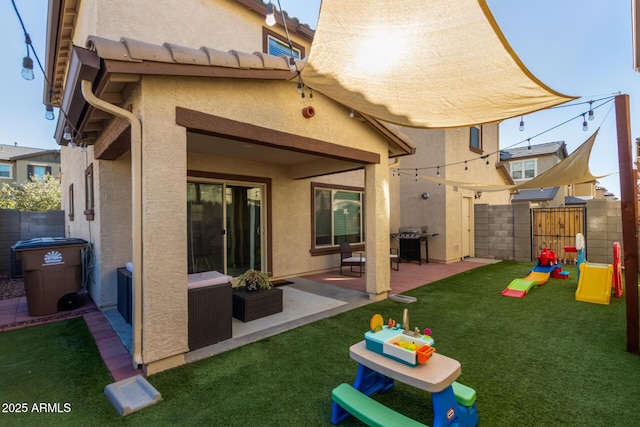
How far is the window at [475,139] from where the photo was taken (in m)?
11.3

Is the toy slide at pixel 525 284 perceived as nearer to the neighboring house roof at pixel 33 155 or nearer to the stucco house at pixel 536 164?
the stucco house at pixel 536 164

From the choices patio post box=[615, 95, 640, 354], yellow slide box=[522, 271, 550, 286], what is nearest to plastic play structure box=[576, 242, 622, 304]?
→ yellow slide box=[522, 271, 550, 286]

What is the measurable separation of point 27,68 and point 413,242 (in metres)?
9.48

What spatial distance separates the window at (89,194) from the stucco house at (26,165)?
1917cm

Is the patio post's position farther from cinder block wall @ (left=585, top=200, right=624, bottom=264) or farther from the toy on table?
cinder block wall @ (left=585, top=200, right=624, bottom=264)

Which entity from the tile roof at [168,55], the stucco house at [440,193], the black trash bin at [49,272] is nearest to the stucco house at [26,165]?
the black trash bin at [49,272]

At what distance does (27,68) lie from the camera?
2.85m

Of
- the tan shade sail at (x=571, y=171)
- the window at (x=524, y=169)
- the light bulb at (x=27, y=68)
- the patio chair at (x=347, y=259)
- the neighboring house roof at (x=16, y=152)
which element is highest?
the neighboring house roof at (x=16, y=152)

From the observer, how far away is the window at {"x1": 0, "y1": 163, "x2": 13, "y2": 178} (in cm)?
2045

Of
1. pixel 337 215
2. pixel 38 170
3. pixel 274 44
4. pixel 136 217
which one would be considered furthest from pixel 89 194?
pixel 38 170

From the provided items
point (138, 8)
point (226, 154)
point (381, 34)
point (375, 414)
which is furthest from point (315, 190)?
point (375, 414)

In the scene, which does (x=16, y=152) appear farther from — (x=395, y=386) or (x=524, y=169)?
(x=524, y=169)

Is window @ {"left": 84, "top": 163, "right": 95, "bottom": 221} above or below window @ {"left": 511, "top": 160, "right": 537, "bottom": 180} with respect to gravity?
below

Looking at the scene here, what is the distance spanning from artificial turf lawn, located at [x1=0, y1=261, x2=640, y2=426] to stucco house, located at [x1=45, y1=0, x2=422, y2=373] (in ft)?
1.96
